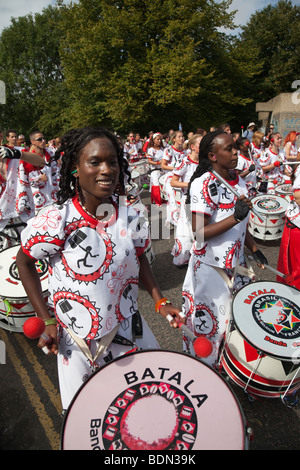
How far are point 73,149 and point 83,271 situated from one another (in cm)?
65

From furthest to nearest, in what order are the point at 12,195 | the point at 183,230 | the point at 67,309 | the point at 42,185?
the point at 42,185 < the point at 183,230 < the point at 12,195 < the point at 67,309

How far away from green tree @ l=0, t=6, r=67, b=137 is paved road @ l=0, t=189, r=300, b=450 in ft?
105

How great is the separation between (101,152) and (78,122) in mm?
Result: 24795

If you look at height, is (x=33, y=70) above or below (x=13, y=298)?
above

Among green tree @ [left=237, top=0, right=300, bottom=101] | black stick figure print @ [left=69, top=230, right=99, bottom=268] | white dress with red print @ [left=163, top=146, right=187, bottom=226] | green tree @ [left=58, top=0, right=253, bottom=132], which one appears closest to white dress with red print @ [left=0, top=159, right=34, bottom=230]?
white dress with red print @ [left=163, top=146, right=187, bottom=226]

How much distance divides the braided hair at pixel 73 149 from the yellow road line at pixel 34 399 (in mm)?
1953

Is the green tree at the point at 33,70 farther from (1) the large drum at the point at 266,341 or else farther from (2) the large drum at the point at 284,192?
(1) the large drum at the point at 266,341

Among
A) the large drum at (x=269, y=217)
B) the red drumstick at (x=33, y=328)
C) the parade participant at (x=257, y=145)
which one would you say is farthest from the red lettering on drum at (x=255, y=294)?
the parade participant at (x=257, y=145)

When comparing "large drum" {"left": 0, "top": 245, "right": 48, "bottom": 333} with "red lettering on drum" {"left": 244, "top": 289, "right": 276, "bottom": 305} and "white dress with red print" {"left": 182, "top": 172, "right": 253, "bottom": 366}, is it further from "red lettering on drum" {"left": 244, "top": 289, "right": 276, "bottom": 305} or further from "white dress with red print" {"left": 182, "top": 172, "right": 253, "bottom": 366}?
"red lettering on drum" {"left": 244, "top": 289, "right": 276, "bottom": 305}

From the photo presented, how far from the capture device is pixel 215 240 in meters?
2.35

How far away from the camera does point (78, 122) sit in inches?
942

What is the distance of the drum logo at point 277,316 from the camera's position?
1.95 m

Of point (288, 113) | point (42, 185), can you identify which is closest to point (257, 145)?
point (42, 185)

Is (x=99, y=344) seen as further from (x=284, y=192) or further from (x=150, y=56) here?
(x=150, y=56)
